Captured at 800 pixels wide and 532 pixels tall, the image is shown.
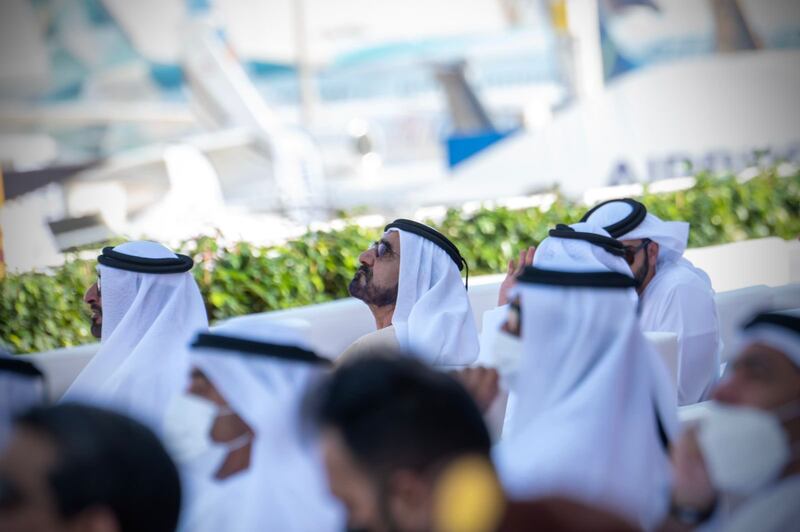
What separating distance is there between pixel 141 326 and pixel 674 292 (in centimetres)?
247

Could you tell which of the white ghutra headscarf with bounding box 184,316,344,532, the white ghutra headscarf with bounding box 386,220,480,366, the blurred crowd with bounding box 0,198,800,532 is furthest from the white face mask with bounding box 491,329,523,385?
the white ghutra headscarf with bounding box 386,220,480,366

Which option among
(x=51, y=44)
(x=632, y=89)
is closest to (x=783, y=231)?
(x=632, y=89)

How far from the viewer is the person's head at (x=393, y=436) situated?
1746mm

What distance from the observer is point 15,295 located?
6.25 meters

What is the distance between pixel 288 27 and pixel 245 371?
17.8 metres

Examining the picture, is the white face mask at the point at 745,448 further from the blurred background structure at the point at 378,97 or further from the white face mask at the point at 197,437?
the blurred background structure at the point at 378,97

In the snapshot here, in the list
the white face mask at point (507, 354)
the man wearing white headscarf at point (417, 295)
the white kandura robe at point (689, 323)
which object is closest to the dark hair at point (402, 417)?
the white face mask at point (507, 354)

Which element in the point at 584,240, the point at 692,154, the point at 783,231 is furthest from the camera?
the point at 692,154

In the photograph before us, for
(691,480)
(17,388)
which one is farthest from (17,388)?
(691,480)

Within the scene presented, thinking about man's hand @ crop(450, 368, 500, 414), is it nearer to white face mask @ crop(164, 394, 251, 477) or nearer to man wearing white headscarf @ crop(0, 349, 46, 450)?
white face mask @ crop(164, 394, 251, 477)

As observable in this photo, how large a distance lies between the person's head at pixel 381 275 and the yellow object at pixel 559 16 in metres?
16.0

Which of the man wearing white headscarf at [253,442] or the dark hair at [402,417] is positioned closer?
the dark hair at [402,417]

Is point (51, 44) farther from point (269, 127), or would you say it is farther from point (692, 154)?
point (692, 154)

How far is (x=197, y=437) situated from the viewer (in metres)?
2.80
